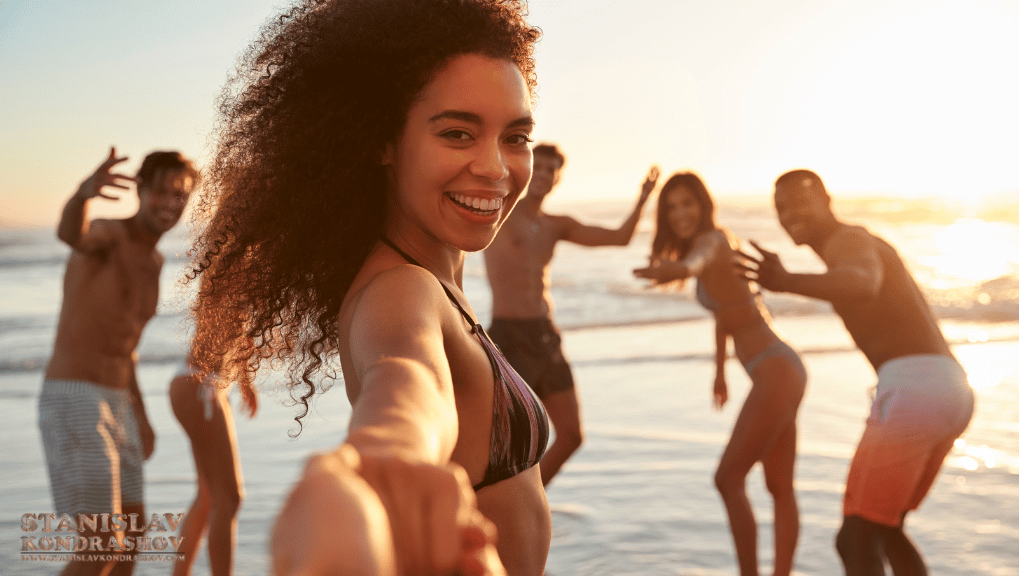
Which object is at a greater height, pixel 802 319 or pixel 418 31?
pixel 418 31

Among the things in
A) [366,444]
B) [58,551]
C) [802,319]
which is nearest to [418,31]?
[366,444]

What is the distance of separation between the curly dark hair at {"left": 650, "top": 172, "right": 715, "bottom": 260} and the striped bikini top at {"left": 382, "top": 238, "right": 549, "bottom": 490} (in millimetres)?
3752

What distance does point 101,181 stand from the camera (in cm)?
410

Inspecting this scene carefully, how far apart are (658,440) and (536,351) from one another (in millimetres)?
1776

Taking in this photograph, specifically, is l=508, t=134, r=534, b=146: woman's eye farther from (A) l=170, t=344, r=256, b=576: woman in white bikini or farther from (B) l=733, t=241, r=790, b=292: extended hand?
(A) l=170, t=344, r=256, b=576: woman in white bikini

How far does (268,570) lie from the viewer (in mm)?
635

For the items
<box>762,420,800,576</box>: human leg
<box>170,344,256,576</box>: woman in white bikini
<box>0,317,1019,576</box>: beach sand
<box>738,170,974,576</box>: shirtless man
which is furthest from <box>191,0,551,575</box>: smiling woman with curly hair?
<box>762,420,800,576</box>: human leg

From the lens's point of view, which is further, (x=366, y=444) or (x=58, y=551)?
(x=58, y=551)

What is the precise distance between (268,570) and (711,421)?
744cm

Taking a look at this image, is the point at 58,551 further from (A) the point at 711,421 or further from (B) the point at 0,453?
(A) the point at 711,421

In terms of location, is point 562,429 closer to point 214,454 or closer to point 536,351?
point 536,351

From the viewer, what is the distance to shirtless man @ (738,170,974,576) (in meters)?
3.62

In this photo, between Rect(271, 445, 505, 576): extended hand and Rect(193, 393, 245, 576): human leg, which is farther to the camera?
Rect(193, 393, 245, 576): human leg

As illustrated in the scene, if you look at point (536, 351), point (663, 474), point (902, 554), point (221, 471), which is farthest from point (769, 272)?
point (221, 471)
